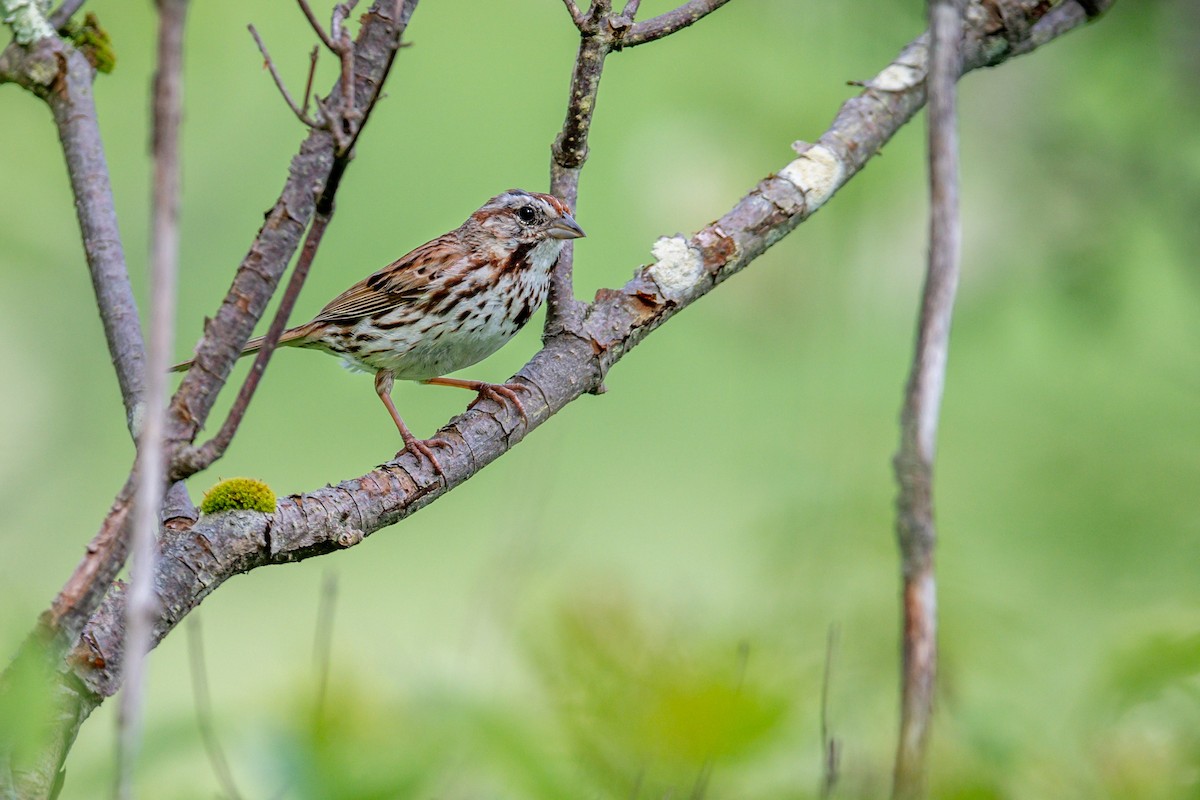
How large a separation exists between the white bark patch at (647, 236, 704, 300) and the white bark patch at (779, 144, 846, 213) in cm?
39

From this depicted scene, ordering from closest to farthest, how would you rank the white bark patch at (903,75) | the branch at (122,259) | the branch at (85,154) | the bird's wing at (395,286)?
the branch at (122,259)
the branch at (85,154)
the white bark patch at (903,75)
the bird's wing at (395,286)

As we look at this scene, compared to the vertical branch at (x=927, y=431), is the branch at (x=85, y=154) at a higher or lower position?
higher

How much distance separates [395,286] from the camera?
4.56m

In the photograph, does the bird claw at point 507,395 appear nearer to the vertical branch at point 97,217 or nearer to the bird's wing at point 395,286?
the vertical branch at point 97,217

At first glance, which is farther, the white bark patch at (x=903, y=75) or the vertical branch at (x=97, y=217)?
the white bark patch at (x=903, y=75)

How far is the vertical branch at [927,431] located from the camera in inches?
50.0

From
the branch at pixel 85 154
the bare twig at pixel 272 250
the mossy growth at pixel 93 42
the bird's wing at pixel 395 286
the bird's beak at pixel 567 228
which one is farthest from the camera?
the bird's wing at pixel 395 286

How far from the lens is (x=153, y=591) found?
214cm

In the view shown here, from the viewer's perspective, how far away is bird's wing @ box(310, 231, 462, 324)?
450 centimetres

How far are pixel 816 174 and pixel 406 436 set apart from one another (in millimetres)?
1489

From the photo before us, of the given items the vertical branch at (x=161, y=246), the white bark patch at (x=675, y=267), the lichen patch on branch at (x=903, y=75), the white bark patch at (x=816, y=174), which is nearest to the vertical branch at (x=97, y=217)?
the white bark patch at (x=675, y=267)

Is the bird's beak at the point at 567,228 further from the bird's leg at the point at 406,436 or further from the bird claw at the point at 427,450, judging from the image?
the bird claw at the point at 427,450

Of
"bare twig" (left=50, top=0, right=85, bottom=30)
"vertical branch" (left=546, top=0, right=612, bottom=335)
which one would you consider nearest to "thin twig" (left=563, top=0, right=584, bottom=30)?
"vertical branch" (left=546, top=0, right=612, bottom=335)

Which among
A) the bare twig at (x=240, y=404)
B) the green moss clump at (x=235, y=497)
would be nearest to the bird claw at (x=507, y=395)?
the green moss clump at (x=235, y=497)
